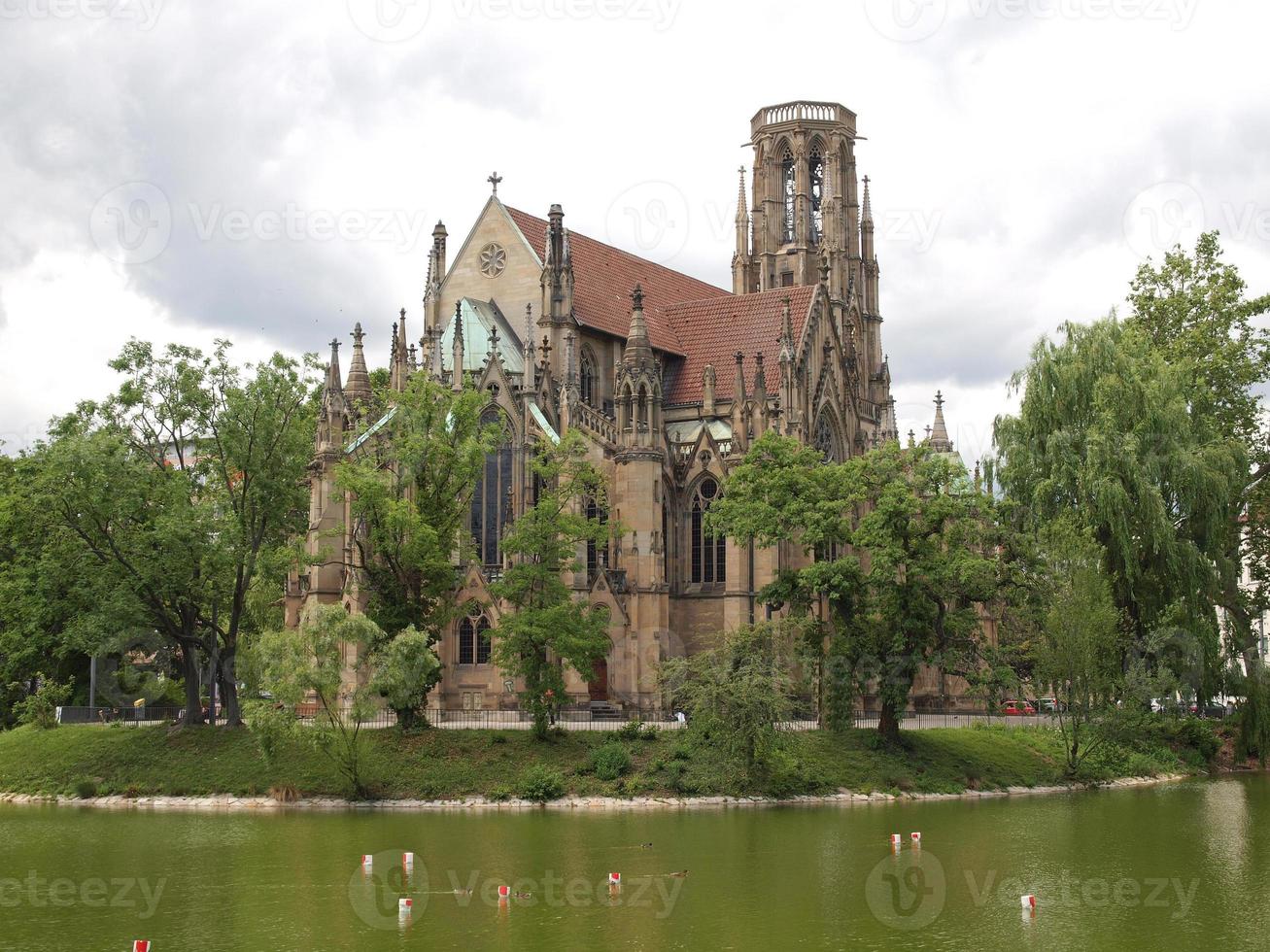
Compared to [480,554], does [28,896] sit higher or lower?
lower

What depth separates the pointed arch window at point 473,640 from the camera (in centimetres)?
5666

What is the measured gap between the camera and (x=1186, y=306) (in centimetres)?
6141

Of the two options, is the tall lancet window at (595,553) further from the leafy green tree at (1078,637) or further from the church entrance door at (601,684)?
the leafy green tree at (1078,637)

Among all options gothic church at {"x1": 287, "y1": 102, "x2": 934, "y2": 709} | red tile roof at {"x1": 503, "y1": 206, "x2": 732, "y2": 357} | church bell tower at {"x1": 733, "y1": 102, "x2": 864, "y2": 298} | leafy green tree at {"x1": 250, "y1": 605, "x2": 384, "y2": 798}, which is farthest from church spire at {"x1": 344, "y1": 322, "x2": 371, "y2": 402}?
church bell tower at {"x1": 733, "y1": 102, "x2": 864, "y2": 298}

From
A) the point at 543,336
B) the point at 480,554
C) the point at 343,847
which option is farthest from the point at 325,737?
the point at 543,336

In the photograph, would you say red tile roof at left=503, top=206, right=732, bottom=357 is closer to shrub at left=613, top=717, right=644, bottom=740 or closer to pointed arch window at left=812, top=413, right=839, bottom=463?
pointed arch window at left=812, top=413, right=839, bottom=463

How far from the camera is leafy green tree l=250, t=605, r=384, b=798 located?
4284 cm

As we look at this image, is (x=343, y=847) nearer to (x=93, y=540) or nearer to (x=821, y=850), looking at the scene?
(x=821, y=850)

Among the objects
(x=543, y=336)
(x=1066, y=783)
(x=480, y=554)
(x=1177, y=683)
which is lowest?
(x=1066, y=783)

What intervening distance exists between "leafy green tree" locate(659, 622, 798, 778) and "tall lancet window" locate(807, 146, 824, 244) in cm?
4126

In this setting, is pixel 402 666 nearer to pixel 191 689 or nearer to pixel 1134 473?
pixel 191 689

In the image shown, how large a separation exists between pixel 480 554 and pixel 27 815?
20737 millimetres

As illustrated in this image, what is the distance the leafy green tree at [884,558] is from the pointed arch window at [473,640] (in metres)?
11.1

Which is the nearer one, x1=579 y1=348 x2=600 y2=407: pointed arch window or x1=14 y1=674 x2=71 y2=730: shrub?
x1=14 y1=674 x2=71 y2=730: shrub
